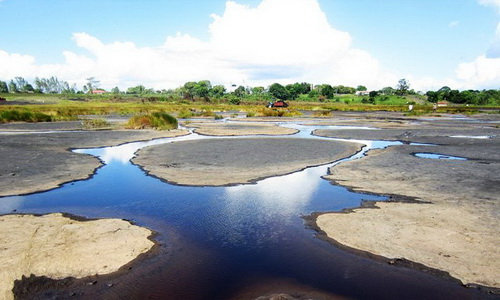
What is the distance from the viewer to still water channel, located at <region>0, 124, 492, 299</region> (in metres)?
6.25

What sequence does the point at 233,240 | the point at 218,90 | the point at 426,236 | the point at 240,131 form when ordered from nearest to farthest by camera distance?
the point at 426,236 < the point at 233,240 < the point at 240,131 < the point at 218,90

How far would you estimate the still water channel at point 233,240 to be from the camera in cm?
625

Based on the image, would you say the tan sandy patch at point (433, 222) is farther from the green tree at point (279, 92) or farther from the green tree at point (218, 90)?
the green tree at point (218, 90)

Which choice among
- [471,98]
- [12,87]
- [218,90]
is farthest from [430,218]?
[12,87]

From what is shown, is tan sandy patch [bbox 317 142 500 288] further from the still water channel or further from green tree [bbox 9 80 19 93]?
green tree [bbox 9 80 19 93]

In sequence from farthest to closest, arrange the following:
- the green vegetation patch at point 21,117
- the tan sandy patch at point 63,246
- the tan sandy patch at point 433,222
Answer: the green vegetation patch at point 21,117, the tan sandy patch at point 433,222, the tan sandy patch at point 63,246

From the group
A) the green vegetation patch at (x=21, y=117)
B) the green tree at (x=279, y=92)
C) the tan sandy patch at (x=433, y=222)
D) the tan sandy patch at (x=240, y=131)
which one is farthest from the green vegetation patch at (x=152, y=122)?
the green tree at (x=279, y=92)

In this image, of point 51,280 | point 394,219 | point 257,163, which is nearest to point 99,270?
point 51,280

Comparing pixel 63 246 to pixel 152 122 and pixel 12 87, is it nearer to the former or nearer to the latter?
pixel 152 122

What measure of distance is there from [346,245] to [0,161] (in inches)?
679

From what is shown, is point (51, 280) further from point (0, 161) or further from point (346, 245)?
point (0, 161)

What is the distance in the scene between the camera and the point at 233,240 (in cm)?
829

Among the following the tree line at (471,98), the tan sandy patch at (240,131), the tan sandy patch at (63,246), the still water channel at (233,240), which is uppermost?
the tree line at (471,98)

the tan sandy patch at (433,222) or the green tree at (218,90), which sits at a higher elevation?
the green tree at (218,90)
